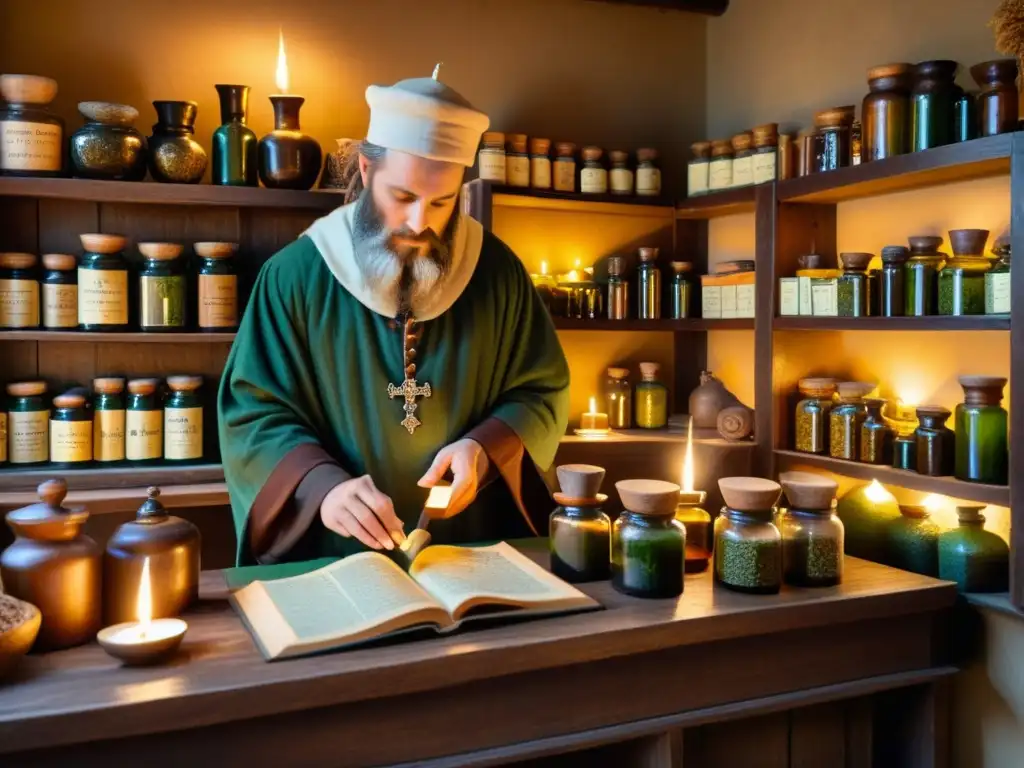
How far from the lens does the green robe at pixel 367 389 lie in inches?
72.2

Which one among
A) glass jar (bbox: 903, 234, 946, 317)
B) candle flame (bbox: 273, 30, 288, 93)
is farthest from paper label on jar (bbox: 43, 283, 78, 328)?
glass jar (bbox: 903, 234, 946, 317)

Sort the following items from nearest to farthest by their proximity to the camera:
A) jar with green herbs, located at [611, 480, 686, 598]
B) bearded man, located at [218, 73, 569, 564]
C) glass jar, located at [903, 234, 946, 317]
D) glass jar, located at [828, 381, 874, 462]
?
1. jar with green herbs, located at [611, 480, 686, 598]
2. bearded man, located at [218, 73, 569, 564]
3. glass jar, located at [903, 234, 946, 317]
4. glass jar, located at [828, 381, 874, 462]

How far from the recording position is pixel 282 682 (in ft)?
3.75

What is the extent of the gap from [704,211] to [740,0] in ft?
2.60

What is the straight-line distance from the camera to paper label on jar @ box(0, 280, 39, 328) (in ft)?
8.67

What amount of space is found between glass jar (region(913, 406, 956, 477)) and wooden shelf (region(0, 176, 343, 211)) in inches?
68.7

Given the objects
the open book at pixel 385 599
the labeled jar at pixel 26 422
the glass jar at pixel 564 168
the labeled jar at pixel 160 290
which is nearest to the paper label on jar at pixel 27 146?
the labeled jar at pixel 160 290

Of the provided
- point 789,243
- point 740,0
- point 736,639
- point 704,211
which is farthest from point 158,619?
point 740,0

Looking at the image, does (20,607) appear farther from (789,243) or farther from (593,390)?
(593,390)

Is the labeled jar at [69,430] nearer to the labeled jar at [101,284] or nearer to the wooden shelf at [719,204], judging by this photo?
the labeled jar at [101,284]

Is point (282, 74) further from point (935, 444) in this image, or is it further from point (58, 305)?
point (935, 444)

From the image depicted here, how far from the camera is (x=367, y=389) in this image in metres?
1.91

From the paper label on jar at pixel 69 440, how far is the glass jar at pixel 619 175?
180 centimetres

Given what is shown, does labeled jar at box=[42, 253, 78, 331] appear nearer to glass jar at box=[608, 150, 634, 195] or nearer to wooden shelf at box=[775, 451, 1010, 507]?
glass jar at box=[608, 150, 634, 195]
